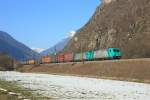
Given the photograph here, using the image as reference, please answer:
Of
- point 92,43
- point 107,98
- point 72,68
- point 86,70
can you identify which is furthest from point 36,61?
point 107,98

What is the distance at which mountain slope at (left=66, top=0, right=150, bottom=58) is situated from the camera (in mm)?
132500

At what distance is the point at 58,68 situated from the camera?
125188 mm

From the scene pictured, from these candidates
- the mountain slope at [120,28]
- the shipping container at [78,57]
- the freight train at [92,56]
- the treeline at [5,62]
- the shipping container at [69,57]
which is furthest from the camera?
the treeline at [5,62]

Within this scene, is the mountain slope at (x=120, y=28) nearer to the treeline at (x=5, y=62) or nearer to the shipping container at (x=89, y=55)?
the shipping container at (x=89, y=55)

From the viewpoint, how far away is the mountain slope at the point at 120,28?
132500 millimetres

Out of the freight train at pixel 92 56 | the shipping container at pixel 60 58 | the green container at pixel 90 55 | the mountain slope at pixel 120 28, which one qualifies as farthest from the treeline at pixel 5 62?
the green container at pixel 90 55

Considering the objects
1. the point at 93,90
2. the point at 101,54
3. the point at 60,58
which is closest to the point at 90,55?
the point at 101,54

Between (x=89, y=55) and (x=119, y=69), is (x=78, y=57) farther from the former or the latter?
(x=119, y=69)

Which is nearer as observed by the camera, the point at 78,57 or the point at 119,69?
the point at 119,69

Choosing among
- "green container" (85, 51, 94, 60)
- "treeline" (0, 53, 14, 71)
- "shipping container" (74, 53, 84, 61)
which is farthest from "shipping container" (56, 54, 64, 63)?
"treeline" (0, 53, 14, 71)

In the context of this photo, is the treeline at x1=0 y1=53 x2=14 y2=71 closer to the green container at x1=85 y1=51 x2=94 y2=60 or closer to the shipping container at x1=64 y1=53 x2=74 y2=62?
the shipping container at x1=64 y1=53 x2=74 y2=62

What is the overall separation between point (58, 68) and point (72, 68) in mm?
15044

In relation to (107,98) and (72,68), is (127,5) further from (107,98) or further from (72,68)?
(107,98)

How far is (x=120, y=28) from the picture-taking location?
158m
